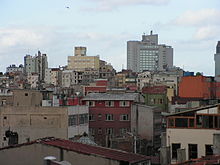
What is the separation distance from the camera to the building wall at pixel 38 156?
74.5ft

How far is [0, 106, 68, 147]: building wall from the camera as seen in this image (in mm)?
48000

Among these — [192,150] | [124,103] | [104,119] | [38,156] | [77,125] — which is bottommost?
[192,150]

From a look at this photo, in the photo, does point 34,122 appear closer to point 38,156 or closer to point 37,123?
point 37,123

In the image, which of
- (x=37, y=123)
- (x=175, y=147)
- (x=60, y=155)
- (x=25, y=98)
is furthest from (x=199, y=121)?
(x=25, y=98)

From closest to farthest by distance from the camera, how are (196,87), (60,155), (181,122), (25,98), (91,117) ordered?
(60,155) < (181,122) < (25,98) < (91,117) < (196,87)

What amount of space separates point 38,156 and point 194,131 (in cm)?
1094

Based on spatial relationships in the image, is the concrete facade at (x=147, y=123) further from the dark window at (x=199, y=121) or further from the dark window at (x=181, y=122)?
the dark window at (x=199, y=121)

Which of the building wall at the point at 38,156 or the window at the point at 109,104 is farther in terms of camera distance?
the window at the point at 109,104

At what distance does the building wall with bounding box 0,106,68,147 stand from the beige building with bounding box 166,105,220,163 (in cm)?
1811

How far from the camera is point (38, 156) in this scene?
23.3 meters

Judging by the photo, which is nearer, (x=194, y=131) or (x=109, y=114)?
(x=194, y=131)

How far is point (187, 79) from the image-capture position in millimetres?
65750

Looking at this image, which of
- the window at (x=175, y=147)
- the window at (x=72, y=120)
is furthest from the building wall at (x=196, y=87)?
the window at (x=175, y=147)

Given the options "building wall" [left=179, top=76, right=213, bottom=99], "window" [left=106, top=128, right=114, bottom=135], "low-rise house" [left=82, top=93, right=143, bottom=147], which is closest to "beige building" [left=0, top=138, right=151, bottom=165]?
"low-rise house" [left=82, top=93, right=143, bottom=147]
